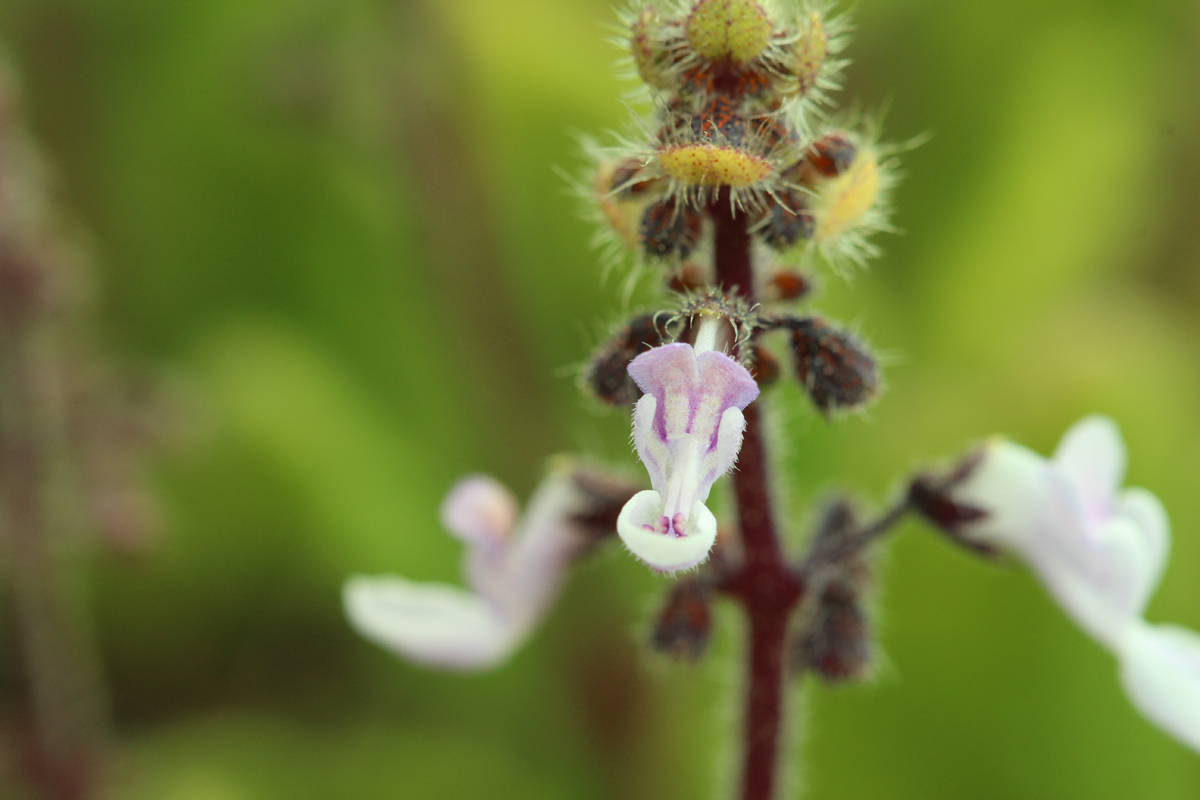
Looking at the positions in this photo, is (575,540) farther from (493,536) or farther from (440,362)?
(440,362)

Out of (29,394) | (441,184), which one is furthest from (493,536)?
(441,184)

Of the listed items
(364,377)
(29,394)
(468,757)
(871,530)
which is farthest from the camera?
(364,377)

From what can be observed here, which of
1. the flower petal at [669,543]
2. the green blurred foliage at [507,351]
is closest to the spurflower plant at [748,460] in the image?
the flower petal at [669,543]

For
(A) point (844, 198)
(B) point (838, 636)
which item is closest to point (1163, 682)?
(B) point (838, 636)

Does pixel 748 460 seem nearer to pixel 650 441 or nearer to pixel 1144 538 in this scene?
pixel 650 441

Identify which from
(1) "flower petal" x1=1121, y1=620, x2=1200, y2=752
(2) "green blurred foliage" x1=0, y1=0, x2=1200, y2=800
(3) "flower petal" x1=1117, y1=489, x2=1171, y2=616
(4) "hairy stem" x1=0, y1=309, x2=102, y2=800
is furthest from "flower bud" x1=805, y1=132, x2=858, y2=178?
(4) "hairy stem" x1=0, y1=309, x2=102, y2=800

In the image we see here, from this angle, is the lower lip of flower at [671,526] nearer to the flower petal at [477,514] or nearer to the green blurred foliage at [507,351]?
the flower petal at [477,514]
